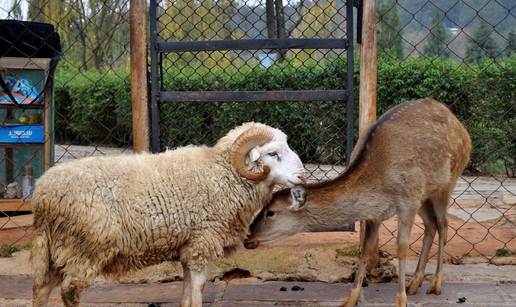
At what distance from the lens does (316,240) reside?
6.75 meters

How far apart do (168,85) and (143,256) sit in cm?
862

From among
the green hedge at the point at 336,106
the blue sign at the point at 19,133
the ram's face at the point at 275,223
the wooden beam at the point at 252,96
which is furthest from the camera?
the green hedge at the point at 336,106

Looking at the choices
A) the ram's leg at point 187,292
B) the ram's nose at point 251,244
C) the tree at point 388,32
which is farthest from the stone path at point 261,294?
the tree at point 388,32

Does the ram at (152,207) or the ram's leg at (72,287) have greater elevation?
the ram at (152,207)

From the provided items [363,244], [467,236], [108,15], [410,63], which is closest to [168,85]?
[410,63]

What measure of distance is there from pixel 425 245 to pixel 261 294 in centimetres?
135

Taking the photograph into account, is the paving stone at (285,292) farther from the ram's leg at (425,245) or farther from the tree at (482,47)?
the tree at (482,47)

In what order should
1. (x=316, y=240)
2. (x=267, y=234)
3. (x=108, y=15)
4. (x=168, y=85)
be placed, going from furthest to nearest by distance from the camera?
(x=108, y=15) → (x=168, y=85) → (x=316, y=240) → (x=267, y=234)

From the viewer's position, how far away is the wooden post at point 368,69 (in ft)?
20.1

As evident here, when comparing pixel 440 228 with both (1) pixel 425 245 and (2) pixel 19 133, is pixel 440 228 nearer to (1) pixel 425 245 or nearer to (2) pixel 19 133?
(1) pixel 425 245

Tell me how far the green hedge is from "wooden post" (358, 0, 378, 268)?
6.07 m

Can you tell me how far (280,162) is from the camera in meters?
5.35

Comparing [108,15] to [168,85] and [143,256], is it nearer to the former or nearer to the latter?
[168,85]

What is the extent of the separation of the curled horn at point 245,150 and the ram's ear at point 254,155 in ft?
0.10
